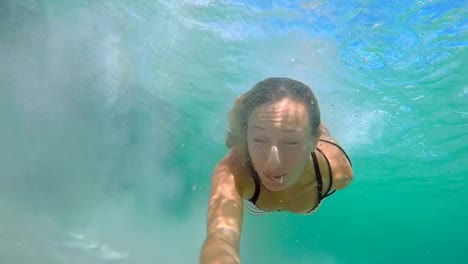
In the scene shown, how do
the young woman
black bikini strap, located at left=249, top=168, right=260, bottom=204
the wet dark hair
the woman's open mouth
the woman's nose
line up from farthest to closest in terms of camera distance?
black bikini strap, located at left=249, top=168, right=260, bottom=204 → the wet dark hair → the woman's open mouth → the woman's nose → the young woman

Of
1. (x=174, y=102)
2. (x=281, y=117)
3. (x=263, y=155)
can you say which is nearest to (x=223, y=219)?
(x=263, y=155)

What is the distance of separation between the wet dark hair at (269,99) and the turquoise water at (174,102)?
28.3ft

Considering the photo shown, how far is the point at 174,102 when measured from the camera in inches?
864

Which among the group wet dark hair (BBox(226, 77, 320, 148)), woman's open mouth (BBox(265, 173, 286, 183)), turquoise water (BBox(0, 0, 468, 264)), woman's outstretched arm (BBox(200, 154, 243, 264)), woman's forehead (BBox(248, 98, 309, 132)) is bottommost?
woman's outstretched arm (BBox(200, 154, 243, 264))

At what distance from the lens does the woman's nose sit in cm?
331

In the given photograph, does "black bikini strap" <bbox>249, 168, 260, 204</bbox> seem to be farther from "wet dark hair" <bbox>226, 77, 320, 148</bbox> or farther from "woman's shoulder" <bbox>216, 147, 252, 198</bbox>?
"wet dark hair" <bbox>226, 77, 320, 148</bbox>

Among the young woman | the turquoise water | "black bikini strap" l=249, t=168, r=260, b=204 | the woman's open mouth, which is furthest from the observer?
the turquoise water

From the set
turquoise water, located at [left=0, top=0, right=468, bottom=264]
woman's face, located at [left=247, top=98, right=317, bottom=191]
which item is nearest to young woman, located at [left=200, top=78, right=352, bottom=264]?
woman's face, located at [left=247, top=98, right=317, bottom=191]

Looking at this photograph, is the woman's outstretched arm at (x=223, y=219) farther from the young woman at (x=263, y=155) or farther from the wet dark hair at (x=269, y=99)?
the wet dark hair at (x=269, y=99)

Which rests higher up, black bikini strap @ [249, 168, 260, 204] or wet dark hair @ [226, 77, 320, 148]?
wet dark hair @ [226, 77, 320, 148]

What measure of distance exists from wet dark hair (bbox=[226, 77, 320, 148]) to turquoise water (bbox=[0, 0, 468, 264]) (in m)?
8.63

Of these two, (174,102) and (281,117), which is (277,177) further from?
(174,102)

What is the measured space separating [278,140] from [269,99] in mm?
463

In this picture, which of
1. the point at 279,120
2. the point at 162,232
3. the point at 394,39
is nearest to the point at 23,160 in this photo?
the point at 162,232
